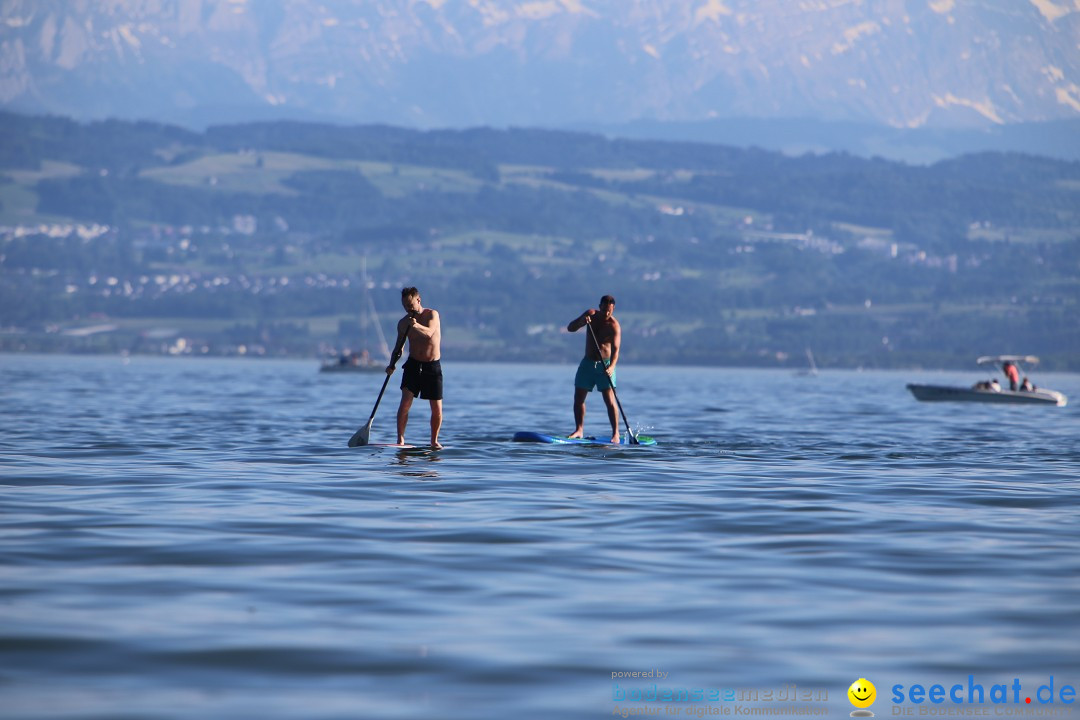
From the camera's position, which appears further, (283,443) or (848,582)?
(283,443)

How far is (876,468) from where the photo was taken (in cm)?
2345

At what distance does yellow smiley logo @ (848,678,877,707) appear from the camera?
8.75 metres

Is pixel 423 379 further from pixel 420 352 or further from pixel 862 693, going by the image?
pixel 862 693

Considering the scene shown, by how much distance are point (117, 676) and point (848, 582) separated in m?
5.75

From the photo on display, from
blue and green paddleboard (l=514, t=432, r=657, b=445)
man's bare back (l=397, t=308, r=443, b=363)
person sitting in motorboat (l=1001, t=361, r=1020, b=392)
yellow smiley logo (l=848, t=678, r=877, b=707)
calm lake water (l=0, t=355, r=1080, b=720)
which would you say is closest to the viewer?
yellow smiley logo (l=848, t=678, r=877, b=707)

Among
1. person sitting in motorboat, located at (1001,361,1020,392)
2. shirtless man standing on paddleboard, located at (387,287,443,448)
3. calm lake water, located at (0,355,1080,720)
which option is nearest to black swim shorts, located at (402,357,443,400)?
shirtless man standing on paddleboard, located at (387,287,443,448)

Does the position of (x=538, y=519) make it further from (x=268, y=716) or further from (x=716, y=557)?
(x=268, y=716)

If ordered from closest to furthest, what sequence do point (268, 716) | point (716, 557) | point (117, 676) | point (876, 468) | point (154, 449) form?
point (268, 716), point (117, 676), point (716, 557), point (876, 468), point (154, 449)

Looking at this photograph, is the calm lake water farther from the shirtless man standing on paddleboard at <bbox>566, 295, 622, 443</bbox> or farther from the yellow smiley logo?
the shirtless man standing on paddleboard at <bbox>566, 295, 622, 443</bbox>

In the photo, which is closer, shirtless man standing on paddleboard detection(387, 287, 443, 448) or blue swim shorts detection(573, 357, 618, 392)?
shirtless man standing on paddleboard detection(387, 287, 443, 448)

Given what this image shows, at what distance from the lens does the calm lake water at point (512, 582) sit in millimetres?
8945

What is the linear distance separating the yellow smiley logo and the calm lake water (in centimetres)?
6

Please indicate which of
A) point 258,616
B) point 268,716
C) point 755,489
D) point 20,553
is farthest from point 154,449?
point 268,716

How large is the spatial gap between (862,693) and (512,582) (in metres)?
3.77
